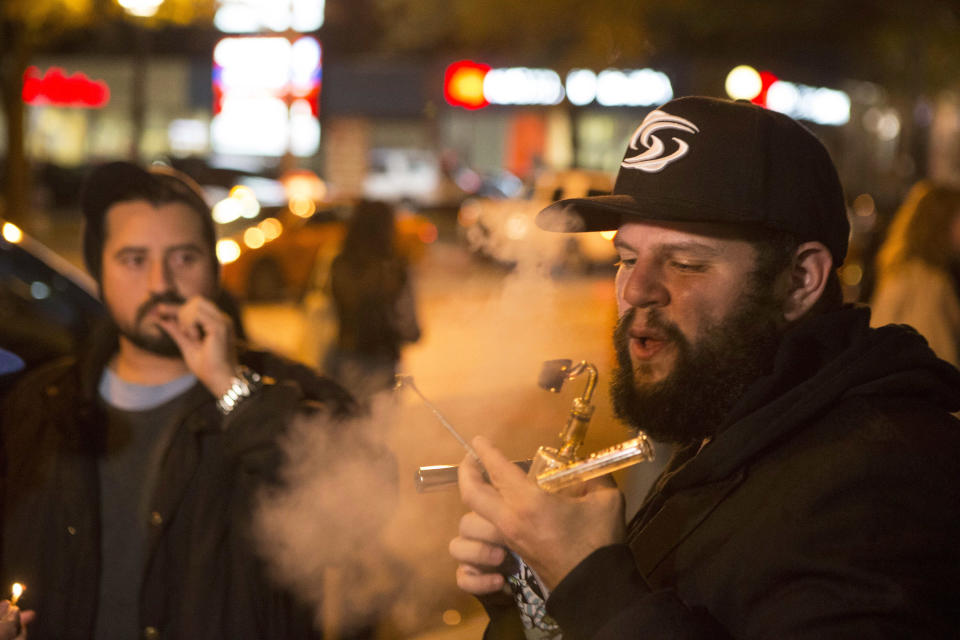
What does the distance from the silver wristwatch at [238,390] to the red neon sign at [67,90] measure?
110 ft

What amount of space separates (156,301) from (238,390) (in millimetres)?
439

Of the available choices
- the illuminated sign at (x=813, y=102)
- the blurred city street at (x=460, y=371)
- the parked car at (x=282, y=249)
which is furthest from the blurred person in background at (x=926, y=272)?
the illuminated sign at (x=813, y=102)

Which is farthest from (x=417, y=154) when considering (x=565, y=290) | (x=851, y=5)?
(x=565, y=290)

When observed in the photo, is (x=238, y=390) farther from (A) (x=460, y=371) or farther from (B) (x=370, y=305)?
(A) (x=460, y=371)

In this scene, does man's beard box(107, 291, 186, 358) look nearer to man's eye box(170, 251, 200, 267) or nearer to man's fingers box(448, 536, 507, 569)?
man's eye box(170, 251, 200, 267)

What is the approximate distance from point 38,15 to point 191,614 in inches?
473

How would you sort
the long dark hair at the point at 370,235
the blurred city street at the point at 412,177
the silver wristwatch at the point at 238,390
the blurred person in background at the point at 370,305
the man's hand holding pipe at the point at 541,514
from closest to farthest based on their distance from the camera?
the man's hand holding pipe at the point at 541,514 → the silver wristwatch at the point at 238,390 → the blurred city street at the point at 412,177 → the blurred person in background at the point at 370,305 → the long dark hair at the point at 370,235

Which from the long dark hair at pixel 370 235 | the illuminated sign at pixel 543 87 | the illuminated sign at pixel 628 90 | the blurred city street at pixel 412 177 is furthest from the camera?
the illuminated sign at pixel 543 87

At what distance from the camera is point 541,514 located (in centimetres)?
144

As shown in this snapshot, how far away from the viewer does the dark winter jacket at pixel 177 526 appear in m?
2.39

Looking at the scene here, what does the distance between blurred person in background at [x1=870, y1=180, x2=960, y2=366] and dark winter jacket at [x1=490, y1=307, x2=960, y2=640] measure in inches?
172

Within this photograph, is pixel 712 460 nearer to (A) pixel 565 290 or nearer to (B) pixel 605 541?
(B) pixel 605 541

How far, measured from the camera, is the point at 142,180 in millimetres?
2865

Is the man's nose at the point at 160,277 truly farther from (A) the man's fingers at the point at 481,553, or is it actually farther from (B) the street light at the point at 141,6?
(B) the street light at the point at 141,6
